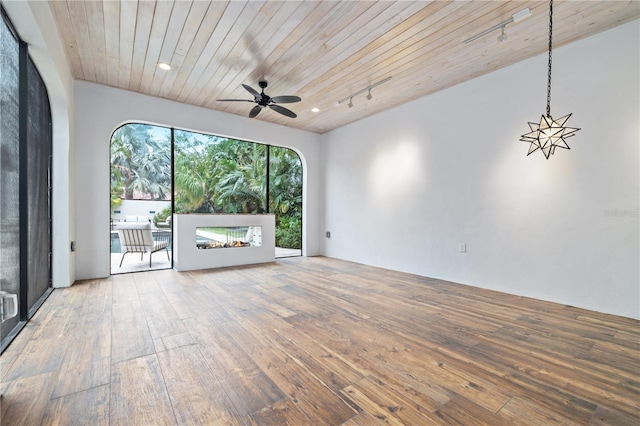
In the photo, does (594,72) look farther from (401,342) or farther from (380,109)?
(401,342)

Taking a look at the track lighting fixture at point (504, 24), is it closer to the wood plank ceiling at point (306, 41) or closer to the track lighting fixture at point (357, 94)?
the wood plank ceiling at point (306, 41)

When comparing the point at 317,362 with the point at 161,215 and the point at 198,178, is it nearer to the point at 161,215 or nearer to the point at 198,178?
the point at 161,215

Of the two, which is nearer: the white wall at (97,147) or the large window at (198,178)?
the white wall at (97,147)

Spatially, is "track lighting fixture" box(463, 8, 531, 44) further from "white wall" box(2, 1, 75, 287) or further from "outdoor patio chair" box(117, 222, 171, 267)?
"outdoor patio chair" box(117, 222, 171, 267)

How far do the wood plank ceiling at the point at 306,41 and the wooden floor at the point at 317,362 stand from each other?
292 centimetres

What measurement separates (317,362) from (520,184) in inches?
136

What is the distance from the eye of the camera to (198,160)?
22.8ft

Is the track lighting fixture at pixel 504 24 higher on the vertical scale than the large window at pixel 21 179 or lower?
higher

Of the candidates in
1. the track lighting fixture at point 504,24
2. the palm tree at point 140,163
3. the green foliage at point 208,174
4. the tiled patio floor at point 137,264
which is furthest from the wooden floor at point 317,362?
the track lighting fixture at point 504,24

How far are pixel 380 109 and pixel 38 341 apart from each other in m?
5.57

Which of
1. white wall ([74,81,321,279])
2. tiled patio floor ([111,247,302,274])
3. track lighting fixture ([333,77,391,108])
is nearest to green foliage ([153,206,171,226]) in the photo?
tiled patio floor ([111,247,302,274])

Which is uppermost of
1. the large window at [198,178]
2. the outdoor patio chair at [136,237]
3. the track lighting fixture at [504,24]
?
the track lighting fixture at [504,24]

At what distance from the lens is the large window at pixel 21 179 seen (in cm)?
222

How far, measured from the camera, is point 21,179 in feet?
8.65
